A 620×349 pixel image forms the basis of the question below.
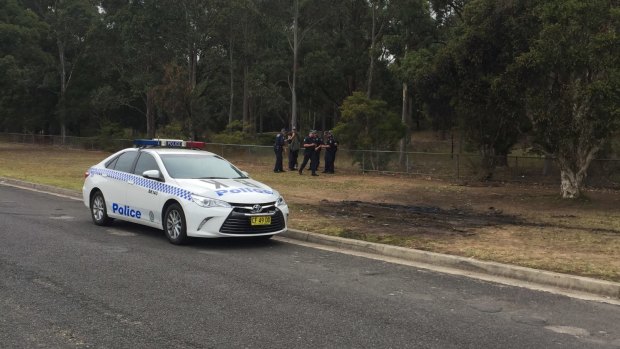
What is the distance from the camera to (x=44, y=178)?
20281 mm

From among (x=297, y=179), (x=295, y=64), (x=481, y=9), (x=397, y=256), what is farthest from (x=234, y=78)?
(x=397, y=256)

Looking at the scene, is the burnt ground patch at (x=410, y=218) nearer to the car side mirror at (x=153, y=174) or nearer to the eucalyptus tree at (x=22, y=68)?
the car side mirror at (x=153, y=174)

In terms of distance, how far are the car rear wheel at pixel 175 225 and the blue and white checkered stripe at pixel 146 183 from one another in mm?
220

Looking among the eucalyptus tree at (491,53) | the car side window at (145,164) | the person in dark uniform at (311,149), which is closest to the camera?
the car side window at (145,164)

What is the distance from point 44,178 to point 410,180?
13537 mm

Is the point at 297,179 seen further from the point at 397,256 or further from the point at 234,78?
the point at 234,78

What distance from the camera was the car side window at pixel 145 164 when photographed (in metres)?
9.81

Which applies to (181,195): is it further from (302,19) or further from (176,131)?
(302,19)

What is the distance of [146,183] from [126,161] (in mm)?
1109

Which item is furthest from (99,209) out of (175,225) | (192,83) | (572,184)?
(192,83)

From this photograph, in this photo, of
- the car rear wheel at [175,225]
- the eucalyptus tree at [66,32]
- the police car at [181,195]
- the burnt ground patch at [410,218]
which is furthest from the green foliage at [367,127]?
the eucalyptus tree at [66,32]

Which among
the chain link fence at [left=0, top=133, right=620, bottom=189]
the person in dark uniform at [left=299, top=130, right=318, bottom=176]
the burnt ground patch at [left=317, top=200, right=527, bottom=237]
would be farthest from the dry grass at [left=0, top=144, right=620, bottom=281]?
the person in dark uniform at [left=299, top=130, right=318, bottom=176]

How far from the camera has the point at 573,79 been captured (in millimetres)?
15133

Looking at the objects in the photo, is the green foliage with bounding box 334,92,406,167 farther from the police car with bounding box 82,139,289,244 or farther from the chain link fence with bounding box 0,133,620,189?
the police car with bounding box 82,139,289,244
